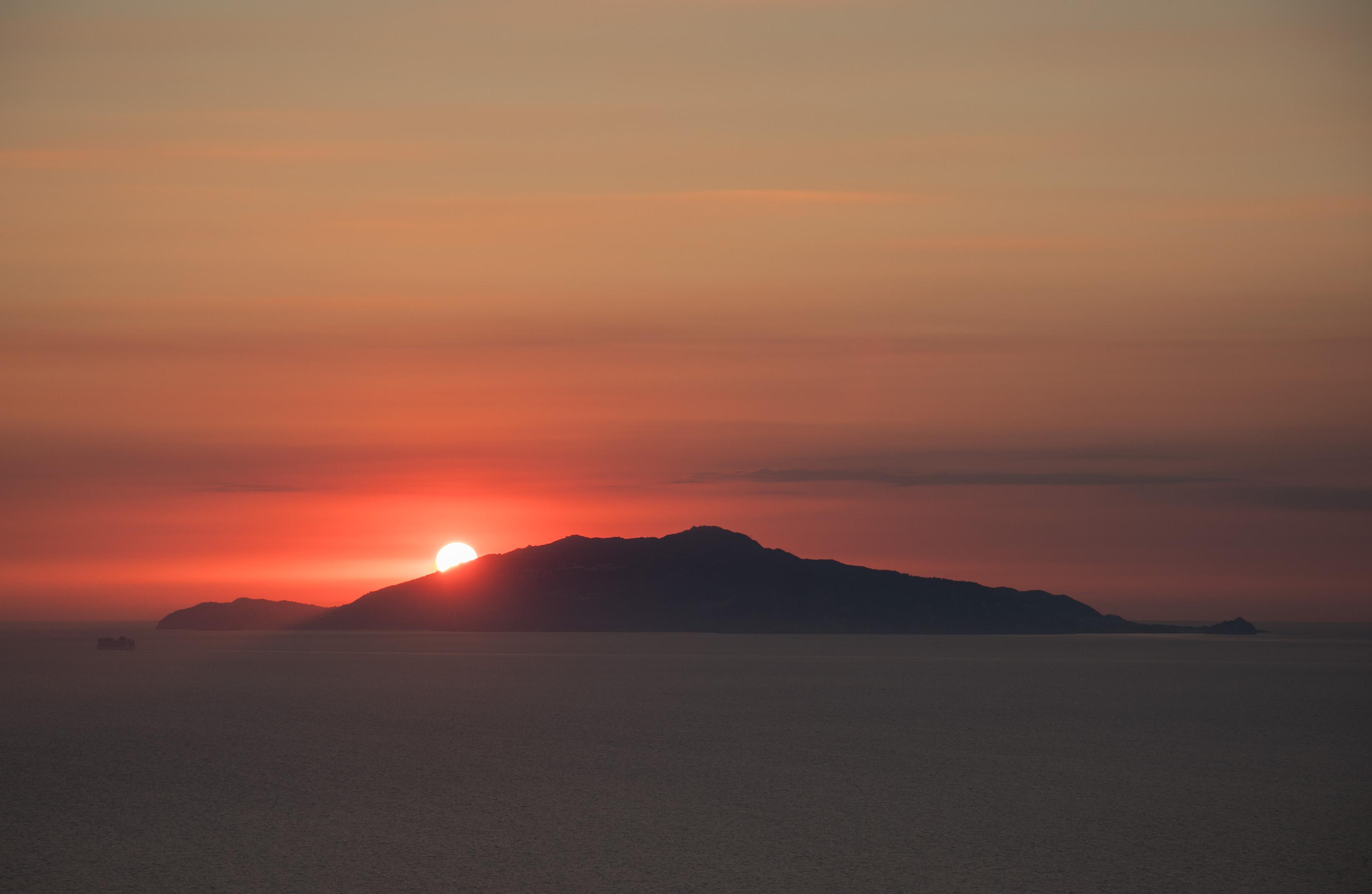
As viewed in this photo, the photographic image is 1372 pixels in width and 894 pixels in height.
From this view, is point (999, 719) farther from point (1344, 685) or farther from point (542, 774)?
point (1344, 685)

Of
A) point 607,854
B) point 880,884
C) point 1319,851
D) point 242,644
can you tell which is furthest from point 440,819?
point 242,644

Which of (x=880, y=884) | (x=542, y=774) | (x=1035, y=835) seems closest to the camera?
(x=880, y=884)

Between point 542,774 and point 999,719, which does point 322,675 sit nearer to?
point 999,719

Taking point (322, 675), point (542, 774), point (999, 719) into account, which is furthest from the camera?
point (322, 675)

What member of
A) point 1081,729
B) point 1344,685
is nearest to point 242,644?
point 1344,685

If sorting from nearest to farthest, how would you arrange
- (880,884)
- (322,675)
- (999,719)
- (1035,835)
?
(880,884), (1035,835), (999,719), (322,675)

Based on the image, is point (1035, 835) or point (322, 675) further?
point (322, 675)
